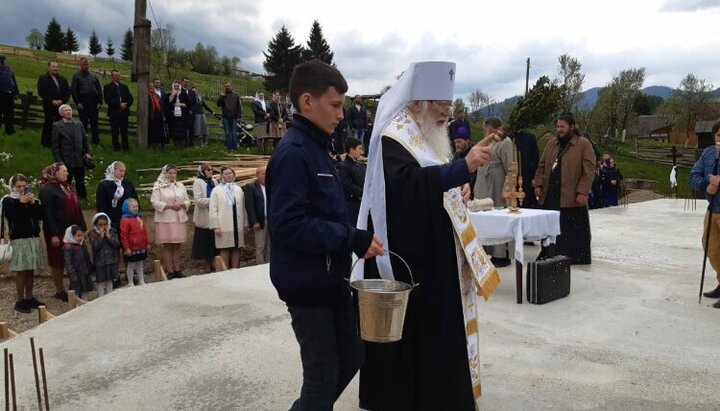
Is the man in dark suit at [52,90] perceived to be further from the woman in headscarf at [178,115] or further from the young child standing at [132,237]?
the young child standing at [132,237]

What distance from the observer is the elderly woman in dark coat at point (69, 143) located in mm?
11141

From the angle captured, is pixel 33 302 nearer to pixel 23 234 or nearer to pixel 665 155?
pixel 23 234

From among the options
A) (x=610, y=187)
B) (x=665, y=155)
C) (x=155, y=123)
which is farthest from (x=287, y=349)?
(x=665, y=155)

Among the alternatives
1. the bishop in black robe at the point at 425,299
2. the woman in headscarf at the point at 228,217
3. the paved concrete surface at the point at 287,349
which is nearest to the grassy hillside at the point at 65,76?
the woman in headscarf at the point at 228,217

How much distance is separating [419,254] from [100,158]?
1273 centimetres

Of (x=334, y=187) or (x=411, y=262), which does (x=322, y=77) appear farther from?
(x=411, y=262)

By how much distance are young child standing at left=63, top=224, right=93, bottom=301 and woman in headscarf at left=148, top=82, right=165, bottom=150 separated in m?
8.61

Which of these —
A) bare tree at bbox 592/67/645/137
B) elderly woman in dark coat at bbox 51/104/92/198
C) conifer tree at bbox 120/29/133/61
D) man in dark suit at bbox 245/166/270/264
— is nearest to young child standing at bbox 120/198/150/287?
man in dark suit at bbox 245/166/270/264

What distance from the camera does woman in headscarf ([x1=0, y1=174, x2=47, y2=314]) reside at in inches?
303

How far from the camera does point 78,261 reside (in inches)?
313

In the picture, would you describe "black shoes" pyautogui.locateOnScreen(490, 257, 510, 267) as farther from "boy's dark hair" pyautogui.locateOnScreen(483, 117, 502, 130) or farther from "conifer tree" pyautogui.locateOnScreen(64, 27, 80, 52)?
"conifer tree" pyautogui.locateOnScreen(64, 27, 80, 52)

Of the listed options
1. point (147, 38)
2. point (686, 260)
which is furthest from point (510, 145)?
point (147, 38)

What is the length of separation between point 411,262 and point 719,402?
2265mm

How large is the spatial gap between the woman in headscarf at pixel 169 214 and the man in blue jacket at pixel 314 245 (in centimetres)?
673
